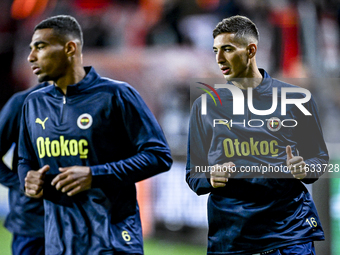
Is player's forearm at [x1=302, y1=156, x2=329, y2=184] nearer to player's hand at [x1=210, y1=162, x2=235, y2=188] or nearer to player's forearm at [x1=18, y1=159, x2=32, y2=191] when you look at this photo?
player's hand at [x1=210, y1=162, x2=235, y2=188]

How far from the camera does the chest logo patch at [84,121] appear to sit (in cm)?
300

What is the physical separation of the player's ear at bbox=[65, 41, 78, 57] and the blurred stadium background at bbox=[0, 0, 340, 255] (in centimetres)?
358

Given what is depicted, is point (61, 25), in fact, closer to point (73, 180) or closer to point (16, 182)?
point (73, 180)

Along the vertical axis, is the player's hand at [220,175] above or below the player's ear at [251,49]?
below

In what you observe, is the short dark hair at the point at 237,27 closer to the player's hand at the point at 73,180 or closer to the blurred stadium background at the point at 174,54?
the player's hand at the point at 73,180

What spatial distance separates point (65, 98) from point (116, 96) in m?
0.36

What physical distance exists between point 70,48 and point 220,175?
137cm

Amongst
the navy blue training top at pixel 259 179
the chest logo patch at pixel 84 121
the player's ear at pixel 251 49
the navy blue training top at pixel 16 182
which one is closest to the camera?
the navy blue training top at pixel 259 179

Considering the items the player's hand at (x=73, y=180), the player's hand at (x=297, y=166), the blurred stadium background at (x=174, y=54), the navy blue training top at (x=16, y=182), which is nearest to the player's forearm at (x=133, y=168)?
the player's hand at (x=73, y=180)

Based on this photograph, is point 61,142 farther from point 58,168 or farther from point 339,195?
point 339,195

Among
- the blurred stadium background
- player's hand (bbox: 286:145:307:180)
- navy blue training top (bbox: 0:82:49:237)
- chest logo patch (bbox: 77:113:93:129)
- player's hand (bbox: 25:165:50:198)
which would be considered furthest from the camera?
the blurred stadium background

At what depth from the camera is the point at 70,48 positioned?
3.20 metres

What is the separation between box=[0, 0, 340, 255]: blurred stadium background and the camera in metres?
6.54

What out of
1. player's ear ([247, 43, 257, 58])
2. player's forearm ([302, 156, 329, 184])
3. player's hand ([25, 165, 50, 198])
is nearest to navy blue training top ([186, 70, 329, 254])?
player's forearm ([302, 156, 329, 184])
